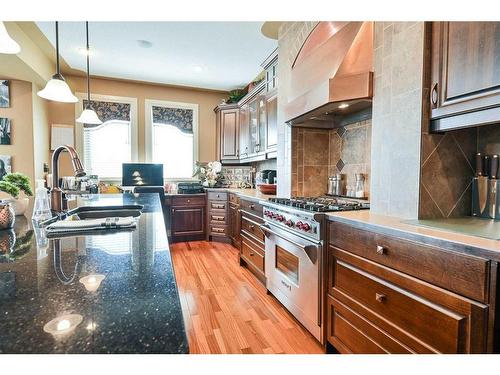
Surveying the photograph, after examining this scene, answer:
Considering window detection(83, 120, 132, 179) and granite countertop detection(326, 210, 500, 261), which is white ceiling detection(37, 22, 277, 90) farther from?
granite countertop detection(326, 210, 500, 261)

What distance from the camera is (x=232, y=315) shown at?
204 centimetres

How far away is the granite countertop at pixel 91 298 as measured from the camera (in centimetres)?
36

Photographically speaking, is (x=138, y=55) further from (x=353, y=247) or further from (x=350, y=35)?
(x=353, y=247)

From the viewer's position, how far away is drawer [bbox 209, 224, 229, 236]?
4.15 meters

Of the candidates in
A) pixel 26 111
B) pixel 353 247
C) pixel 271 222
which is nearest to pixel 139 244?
pixel 353 247

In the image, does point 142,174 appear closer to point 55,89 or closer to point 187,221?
point 187,221

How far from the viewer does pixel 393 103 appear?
1539 millimetres

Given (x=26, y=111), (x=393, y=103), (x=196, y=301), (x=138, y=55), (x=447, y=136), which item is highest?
(x=138, y=55)

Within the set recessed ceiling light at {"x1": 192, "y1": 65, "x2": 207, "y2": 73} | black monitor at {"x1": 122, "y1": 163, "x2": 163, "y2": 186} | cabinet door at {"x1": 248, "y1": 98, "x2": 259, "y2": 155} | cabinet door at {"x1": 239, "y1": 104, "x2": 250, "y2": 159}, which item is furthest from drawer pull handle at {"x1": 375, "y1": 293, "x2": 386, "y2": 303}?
black monitor at {"x1": 122, "y1": 163, "x2": 163, "y2": 186}

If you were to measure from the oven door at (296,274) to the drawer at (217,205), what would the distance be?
183 cm

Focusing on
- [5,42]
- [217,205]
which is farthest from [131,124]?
[5,42]

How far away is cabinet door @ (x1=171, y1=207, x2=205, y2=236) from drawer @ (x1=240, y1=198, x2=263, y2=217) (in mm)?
1321
